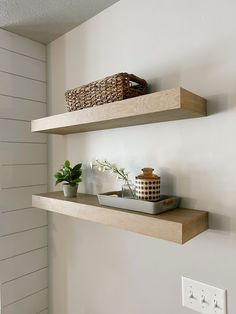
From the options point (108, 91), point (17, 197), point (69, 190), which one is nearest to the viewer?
point (108, 91)

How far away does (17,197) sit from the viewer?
1341mm

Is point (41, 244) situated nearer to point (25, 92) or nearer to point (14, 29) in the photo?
point (25, 92)

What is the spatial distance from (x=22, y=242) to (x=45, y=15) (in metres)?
1.17

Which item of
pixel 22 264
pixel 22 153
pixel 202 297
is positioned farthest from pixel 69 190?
pixel 202 297

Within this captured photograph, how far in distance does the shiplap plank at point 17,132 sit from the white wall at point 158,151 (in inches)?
6.2

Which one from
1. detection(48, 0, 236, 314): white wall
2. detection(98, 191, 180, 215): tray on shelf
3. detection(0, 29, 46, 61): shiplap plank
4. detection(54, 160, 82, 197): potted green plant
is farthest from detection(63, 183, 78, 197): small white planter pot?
detection(0, 29, 46, 61): shiplap plank

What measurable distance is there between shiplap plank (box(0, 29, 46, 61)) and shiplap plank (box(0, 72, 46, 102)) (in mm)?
149

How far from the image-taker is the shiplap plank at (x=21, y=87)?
1.30 metres

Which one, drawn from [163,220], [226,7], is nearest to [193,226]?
[163,220]

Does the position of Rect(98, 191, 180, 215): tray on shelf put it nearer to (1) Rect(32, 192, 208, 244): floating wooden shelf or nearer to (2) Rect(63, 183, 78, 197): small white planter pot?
(1) Rect(32, 192, 208, 244): floating wooden shelf

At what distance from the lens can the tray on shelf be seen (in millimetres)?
799

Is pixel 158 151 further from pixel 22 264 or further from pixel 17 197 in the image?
pixel 22 264

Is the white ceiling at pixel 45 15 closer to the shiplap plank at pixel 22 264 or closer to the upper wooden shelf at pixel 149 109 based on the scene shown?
the upper wooden shelf at pixel 149 109

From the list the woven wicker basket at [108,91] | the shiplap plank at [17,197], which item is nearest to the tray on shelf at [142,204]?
the woven wicker basket at [108,91]
